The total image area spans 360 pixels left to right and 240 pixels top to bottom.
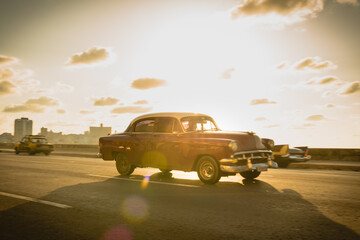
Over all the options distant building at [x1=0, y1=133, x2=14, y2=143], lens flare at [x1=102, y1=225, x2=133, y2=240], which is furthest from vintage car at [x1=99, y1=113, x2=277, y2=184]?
distant building at [x1=0, y1=133, x2=14, y2=143]

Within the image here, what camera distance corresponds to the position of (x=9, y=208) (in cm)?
580

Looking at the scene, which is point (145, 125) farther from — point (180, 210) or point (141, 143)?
point (180, 210)

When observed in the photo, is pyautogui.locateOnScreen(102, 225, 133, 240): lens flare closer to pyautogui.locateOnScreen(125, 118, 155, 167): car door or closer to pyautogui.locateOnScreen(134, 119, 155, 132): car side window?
pyautogui.locateOnScreen(125, 118, 155, 167): car door

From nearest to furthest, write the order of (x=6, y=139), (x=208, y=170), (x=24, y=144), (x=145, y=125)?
(x=208, y=170) → (x=145, y=125) → (x=24, y=144) → (x=6, y=139)

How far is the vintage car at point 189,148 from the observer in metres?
8.58

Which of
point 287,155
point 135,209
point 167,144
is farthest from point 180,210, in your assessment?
point 287,155

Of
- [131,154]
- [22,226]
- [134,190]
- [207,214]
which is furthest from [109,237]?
[131,154]

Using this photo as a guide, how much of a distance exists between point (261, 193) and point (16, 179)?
282 inches

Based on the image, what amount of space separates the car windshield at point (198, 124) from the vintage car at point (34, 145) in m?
22.3

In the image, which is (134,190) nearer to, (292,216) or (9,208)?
(9,208)

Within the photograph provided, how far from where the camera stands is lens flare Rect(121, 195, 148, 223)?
506 centimetres

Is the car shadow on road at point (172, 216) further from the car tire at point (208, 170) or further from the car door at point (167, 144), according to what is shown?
the car door at point (167, 144)

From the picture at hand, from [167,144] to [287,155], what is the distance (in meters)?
8.41

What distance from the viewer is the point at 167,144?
9656 millimetres
